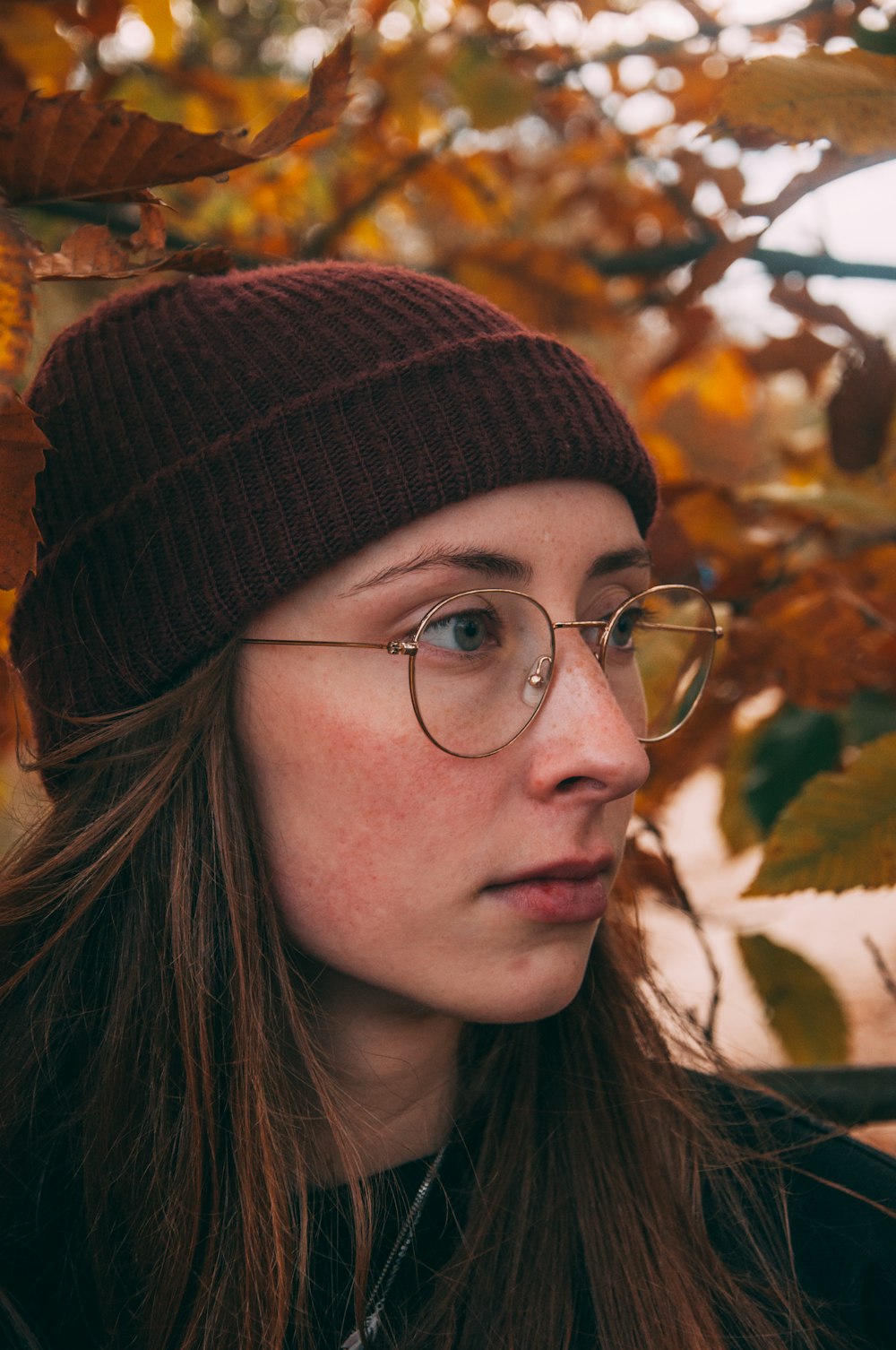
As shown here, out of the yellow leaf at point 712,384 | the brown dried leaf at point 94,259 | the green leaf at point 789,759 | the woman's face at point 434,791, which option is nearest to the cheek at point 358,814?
the woman's face at point 434,791

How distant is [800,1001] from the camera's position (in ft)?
5.52

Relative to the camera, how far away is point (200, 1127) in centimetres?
118

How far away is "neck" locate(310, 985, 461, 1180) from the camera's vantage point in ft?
4.27

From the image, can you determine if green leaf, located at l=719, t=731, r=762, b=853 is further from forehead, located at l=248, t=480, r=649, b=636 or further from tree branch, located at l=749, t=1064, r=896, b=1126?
forehead, located at l=248, t=480, r=649, b=636

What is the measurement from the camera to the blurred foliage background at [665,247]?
3.14 ft

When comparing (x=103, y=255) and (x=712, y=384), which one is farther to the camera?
(x=712, y=384)

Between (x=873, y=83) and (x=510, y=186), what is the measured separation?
2.02 metres

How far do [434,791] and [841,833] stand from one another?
1.45ft

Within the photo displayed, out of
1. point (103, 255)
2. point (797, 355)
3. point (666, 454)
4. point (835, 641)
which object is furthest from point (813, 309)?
point (103, 255)

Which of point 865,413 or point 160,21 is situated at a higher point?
point 160,21

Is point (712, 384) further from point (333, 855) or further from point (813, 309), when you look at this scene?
point (333, 855)

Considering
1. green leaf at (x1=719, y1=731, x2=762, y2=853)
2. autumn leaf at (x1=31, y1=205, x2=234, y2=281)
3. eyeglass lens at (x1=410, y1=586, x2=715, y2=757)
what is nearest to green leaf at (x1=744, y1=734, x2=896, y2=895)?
eyeglass lens at (x1=410, y1=586, x2=715, y2=757)

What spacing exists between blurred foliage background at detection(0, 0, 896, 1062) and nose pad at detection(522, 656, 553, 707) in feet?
1.01

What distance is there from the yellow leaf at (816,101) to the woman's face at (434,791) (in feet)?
1.45
